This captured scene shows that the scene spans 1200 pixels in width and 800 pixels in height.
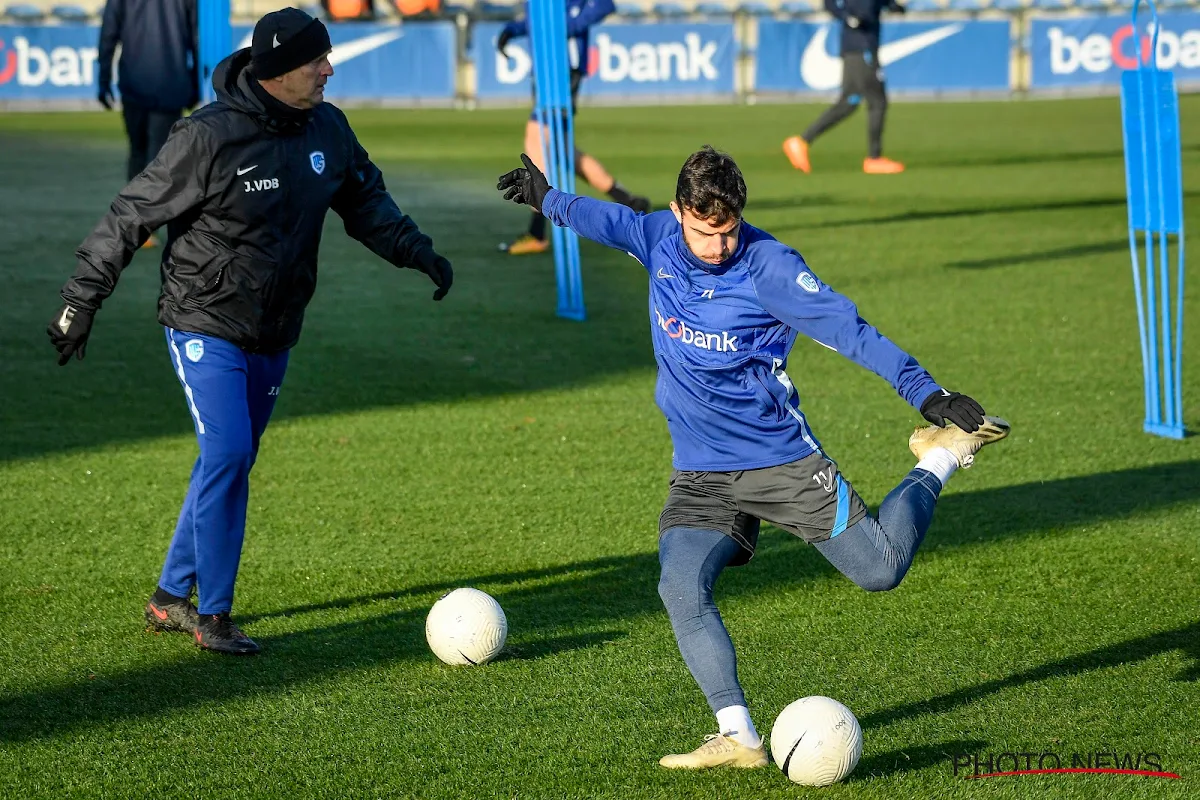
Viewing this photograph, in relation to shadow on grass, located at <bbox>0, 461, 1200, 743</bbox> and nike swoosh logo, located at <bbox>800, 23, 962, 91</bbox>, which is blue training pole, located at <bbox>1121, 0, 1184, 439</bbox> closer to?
shadow on grass, located at <bbox>0, 461, 1200, 743</bbox>

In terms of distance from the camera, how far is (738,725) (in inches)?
173

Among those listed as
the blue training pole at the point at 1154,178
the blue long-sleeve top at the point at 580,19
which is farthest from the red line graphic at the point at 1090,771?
the blue long-sleeve top at the point at 580,19

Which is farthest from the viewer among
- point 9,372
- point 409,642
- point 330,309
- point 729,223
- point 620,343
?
point 330,309

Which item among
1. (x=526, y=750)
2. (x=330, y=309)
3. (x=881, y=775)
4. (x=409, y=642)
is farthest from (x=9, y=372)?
(x=881, y=775)

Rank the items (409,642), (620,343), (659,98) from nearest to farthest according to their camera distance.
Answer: (409,642)
(620,343)
(659,98)

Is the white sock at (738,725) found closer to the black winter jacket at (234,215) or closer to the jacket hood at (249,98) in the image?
the black winter jacket at (234,215)

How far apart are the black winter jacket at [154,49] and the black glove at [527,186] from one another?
8064 millimetres

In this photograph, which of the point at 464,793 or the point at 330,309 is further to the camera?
the point at 330,309

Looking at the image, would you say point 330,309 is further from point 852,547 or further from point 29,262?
point 852,547

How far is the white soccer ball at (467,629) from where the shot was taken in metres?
5.34

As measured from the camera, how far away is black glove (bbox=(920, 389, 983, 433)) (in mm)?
4320

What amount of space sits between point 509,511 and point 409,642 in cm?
170

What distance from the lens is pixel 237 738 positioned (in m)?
4.80

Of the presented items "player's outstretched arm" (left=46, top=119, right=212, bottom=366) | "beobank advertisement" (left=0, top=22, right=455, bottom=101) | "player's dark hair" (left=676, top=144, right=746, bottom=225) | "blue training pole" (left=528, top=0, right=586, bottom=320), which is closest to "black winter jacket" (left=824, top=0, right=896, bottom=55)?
"blue training pole" (left=528, top=0, right=586, bottom=320)
